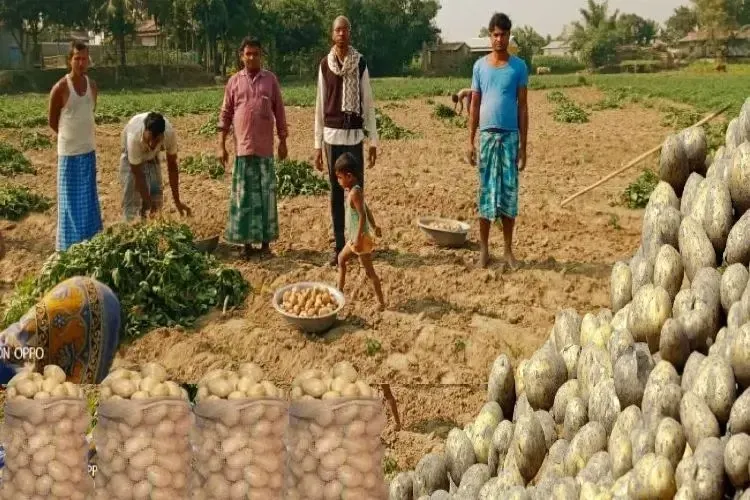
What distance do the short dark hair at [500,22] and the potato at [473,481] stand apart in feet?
14.6

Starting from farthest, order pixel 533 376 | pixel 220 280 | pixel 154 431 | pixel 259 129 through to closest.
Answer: pixel 259 129 → pixel 220 280 → pixel 533 376 → pixel 154 431

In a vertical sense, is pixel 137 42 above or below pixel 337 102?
above

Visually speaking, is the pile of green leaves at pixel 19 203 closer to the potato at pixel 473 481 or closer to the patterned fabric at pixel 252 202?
the patterned fabric at pixel 252 202

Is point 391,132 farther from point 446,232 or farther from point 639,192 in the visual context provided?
point 446,232

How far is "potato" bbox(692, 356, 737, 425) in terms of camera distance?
1.93m

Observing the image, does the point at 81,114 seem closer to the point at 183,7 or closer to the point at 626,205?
the point at 626,205

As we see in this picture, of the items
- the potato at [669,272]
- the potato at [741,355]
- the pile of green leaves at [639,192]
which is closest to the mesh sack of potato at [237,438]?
the potato at [741,355]

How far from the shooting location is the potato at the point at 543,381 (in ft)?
7.92

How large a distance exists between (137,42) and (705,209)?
58184 millimetres

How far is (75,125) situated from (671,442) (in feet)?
18.8


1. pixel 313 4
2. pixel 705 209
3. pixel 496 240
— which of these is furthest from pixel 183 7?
pixel 705 209

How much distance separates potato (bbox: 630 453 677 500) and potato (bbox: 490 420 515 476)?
53 cm

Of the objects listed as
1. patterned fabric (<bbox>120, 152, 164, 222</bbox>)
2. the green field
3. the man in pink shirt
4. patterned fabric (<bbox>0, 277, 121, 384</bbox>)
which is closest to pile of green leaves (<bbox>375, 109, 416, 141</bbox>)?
→ the green field

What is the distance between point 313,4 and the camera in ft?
172
